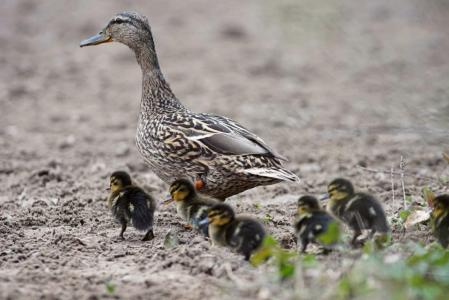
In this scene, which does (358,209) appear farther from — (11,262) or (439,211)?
(11,262)

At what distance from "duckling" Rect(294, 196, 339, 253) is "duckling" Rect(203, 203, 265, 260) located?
22cm

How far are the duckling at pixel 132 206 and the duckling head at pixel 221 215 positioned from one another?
60 cm

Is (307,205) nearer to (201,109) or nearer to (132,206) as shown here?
(132,206)

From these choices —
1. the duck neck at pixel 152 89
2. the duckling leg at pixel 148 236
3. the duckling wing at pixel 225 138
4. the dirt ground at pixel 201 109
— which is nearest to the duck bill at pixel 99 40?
the duck neck at pixel 152 89

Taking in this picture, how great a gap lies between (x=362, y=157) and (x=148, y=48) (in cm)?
237

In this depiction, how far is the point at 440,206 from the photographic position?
495cm

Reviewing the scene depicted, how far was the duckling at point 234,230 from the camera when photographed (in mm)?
4809

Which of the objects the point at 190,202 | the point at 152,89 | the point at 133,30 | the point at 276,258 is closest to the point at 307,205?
the point at 276,258

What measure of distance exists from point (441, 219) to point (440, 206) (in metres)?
0.11

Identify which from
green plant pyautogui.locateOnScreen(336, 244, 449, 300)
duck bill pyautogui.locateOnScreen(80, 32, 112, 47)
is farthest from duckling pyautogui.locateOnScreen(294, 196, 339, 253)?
duck bill pyautogui.locateOnScreen(80, 32, 112, 47)

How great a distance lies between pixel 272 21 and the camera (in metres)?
14.1

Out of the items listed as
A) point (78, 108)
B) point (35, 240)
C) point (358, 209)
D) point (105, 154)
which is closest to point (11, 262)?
point (35, 240)

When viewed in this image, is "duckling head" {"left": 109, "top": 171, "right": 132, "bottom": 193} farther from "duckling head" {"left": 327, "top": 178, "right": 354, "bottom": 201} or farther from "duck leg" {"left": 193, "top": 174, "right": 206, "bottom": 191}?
"duckling head" {"left": 327, "top": 178, "right": 354, "bottom": 201}

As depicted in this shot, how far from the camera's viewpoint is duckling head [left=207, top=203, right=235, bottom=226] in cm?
502
